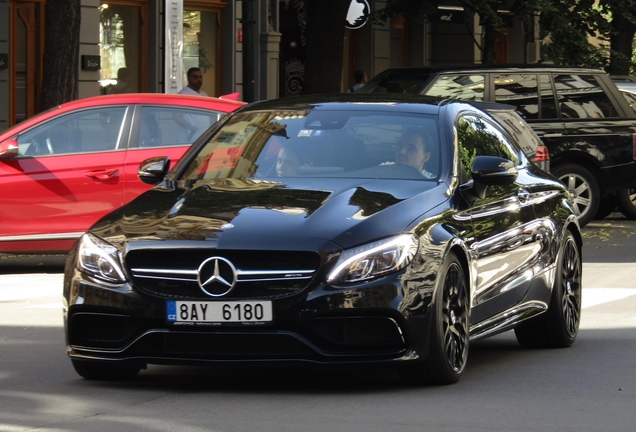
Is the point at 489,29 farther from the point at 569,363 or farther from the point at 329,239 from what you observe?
the point at 329,239

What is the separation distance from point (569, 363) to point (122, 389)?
8.75ft

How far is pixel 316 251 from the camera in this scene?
6.91m

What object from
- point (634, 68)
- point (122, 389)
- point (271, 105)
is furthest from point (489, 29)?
point (122, 389)

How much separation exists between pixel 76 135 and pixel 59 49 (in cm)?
431

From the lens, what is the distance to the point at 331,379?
7.82 metres

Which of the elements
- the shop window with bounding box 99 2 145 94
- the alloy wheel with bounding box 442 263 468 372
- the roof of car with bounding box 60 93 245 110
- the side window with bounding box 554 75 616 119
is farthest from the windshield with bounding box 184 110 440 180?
the shop window with bounding box 99 2 145 94

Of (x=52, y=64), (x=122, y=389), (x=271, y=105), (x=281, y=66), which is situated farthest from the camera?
(x=281, y=66)

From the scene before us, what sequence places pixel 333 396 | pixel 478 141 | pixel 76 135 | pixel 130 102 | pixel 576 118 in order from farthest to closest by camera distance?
pixel 576 118 < pixel 130 102 < pixel 76 135 < pixel 478 141 < pixel 333 396

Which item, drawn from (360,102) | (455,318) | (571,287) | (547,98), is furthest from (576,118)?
(455,318)

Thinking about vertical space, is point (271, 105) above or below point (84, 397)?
above

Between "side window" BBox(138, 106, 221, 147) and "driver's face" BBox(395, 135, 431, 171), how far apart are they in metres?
6.25

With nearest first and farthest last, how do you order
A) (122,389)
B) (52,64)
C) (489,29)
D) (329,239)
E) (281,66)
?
(329,239), (122,389), (52,64), (489,29), (281,66)

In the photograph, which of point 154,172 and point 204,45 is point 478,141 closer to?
point 154,172

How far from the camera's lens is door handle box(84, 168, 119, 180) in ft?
→ 45.6
